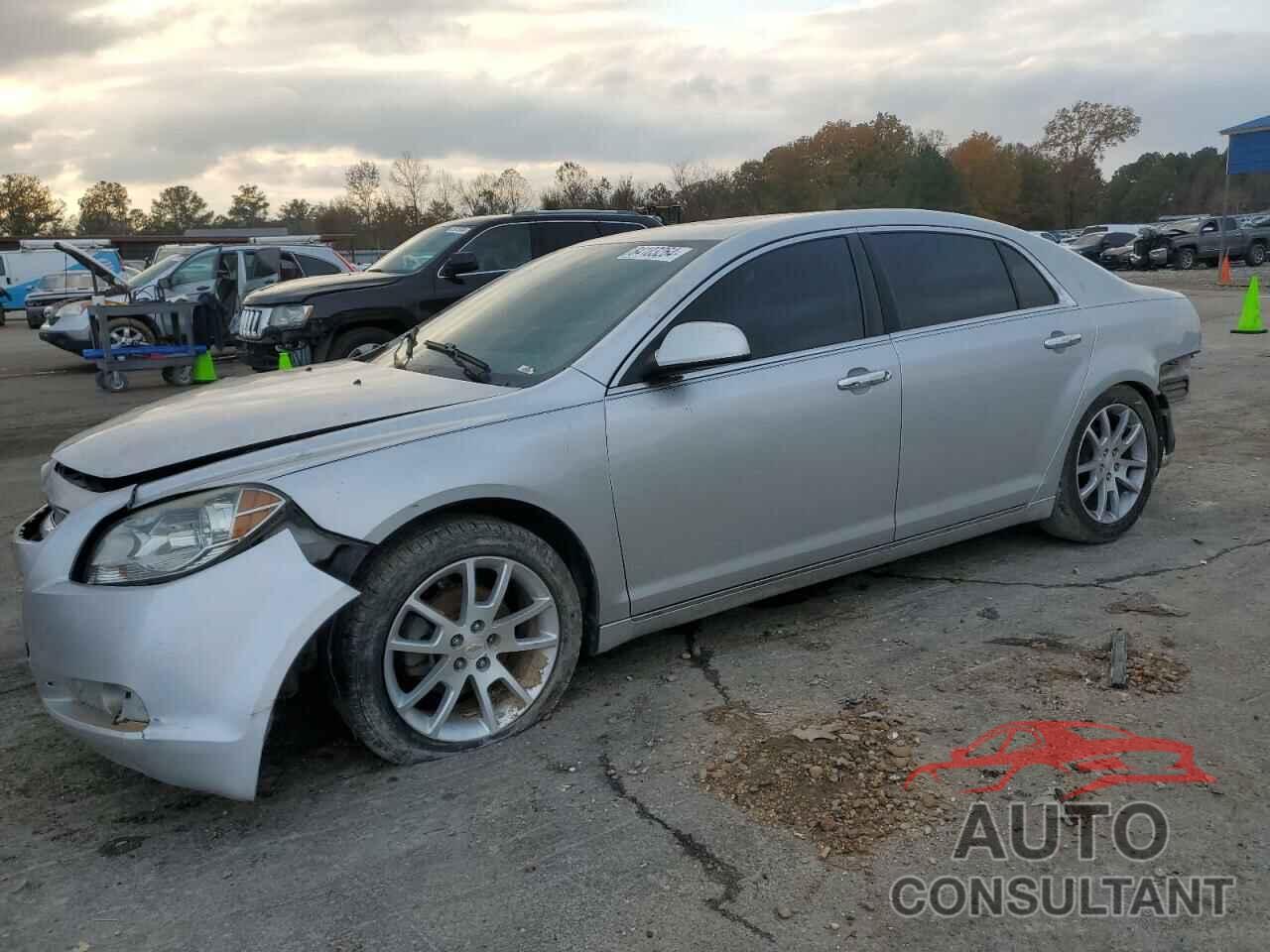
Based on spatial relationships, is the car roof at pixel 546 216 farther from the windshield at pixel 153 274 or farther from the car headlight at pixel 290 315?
the windshield at pixel 153 274

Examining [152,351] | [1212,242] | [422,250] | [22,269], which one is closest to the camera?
[422,250]

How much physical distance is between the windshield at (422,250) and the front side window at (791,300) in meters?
6.52

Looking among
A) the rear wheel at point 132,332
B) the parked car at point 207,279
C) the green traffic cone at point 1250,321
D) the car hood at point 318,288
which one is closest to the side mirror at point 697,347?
the car hood at point 318,288

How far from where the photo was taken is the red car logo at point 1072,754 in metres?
2.92

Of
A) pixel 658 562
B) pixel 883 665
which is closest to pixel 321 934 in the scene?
pixel 658 562

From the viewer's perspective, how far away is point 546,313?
3.96 m

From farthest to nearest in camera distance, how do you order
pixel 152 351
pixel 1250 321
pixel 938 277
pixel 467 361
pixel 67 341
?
pixel 67 341 < pixel 1250 321 < pixel 152 351 < pixel 938 277 < pixel 467 361

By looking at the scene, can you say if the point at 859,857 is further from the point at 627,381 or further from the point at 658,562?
the point at 627,381

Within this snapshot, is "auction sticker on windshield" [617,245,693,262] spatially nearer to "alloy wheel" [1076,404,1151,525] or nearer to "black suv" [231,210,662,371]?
"alloy wheel" [1076,404,1151,525]

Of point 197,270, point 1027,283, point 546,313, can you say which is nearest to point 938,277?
point 1027,283

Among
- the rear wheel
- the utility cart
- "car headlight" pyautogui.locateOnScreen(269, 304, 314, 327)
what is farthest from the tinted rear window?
the rear wheel

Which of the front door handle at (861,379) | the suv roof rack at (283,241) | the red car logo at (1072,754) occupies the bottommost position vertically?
the red car logo at (1072,754)

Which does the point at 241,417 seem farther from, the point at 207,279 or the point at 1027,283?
the point at 207,279

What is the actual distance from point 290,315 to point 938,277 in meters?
6.65
